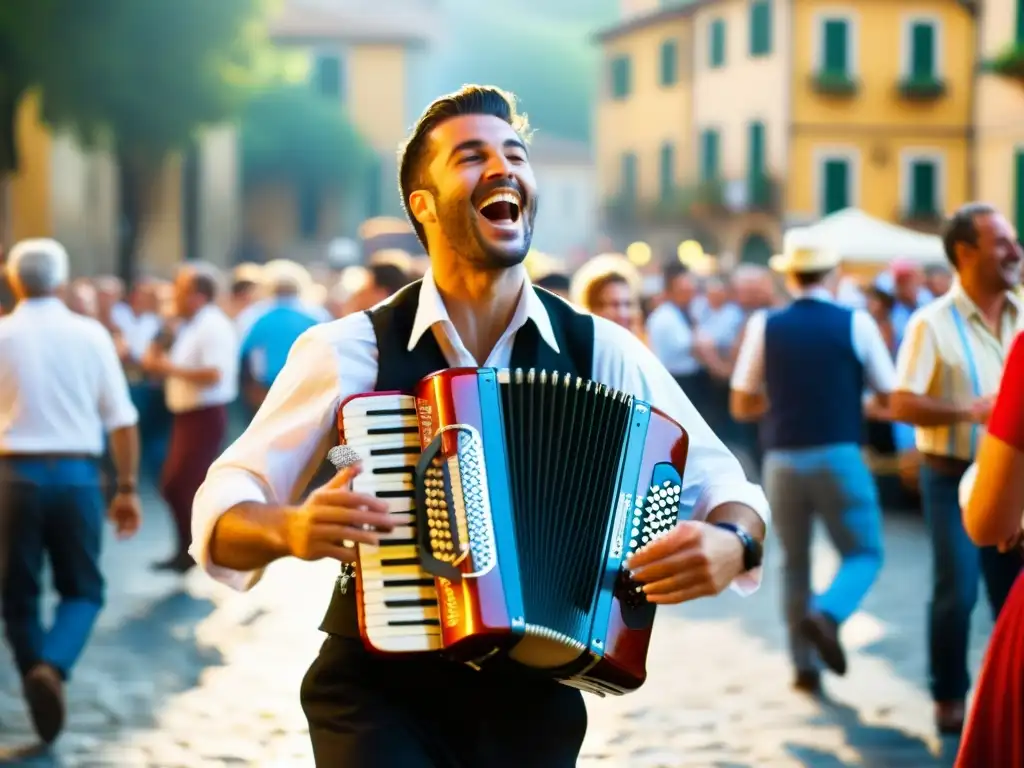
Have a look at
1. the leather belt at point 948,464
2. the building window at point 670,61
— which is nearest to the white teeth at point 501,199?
the leather belt at point 948,464

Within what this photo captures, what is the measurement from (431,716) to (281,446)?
1.92 feet

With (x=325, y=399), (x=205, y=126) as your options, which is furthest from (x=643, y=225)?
(x=325, y=399)

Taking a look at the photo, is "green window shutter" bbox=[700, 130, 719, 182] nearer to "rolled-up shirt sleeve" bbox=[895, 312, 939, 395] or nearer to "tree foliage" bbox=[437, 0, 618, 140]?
"tree foliage" bbox=[437, 0, 618, 140]

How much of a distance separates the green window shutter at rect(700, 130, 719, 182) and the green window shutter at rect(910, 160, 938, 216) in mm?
6256

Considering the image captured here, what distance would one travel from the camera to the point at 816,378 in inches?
341

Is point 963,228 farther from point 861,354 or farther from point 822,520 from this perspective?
point 822,520

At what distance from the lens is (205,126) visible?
32094 mm

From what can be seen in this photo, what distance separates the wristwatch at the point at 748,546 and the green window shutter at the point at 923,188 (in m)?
44.6

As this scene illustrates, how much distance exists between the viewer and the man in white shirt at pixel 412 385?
12.6 feet

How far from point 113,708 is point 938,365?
344 cm

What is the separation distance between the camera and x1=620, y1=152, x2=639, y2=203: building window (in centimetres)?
5828

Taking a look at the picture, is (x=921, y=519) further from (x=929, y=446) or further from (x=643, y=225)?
(x=643, y=225)

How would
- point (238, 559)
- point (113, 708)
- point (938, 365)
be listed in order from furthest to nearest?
point (113, 708)
point (938, 365)
point (238, 559)

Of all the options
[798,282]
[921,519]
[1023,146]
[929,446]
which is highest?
[1023,146]
